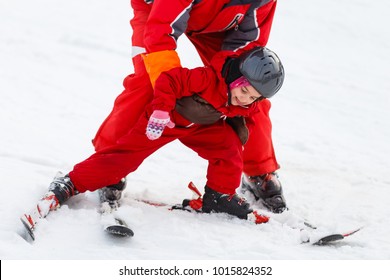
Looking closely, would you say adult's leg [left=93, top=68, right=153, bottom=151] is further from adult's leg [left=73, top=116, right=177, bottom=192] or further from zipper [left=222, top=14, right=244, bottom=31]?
zipper [left=222, top=14, right=244, bottom=31]

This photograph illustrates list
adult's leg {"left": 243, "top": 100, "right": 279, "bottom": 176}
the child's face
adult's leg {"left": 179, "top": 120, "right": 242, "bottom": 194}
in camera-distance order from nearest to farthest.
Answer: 1. the child's face
2. adult's leg {"left": 179, "top": 120, "right": 242, "bottom": 194}
3. adult's leg {"left": 243, "top": 100, "right": 279, "bottom": 176}

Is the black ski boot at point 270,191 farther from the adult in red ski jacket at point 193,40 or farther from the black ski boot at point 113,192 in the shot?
the black ski boot at point 113,192

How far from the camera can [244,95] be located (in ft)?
10.0

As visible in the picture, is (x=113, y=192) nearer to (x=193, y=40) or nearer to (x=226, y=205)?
(x=226, y=205)

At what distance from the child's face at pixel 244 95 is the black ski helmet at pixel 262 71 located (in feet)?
0.12

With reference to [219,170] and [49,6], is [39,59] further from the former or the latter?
[219,170]

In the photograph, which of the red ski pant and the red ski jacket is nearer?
the red ski jacket

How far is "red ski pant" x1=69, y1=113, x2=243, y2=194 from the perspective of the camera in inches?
126

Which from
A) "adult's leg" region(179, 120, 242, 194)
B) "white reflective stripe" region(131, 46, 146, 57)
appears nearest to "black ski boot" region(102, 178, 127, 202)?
"adult's leg" region(179, 120, 242, 194)

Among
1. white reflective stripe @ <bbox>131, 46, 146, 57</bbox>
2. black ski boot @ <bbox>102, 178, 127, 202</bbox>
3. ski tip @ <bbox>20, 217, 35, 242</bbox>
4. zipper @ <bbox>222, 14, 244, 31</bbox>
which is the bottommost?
ski tip @ <bbox>20, 217, 35, 242</bbox>

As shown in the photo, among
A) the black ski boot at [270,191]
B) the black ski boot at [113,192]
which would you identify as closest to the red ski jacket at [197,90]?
the black ski boot at [113,192]

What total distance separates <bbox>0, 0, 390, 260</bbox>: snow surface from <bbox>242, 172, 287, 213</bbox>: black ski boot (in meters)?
0.13

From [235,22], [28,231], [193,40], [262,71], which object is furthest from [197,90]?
[28,231]

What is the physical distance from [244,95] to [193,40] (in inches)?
27.2
